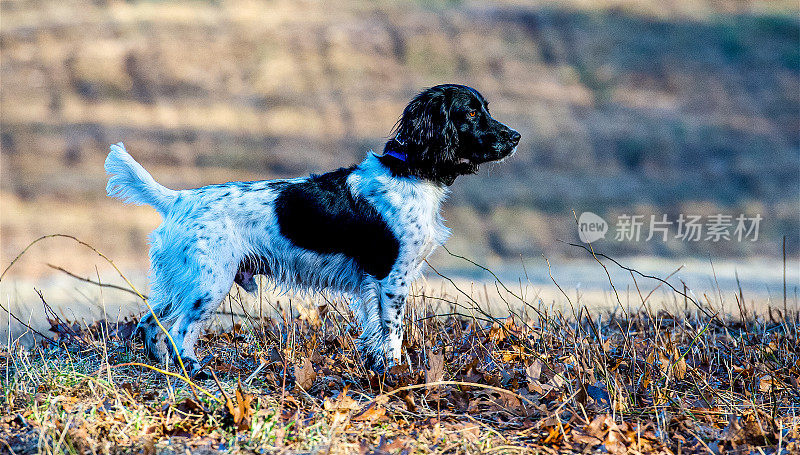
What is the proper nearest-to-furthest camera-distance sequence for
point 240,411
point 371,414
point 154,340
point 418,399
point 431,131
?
point 240,411
point 371,414
point 418,399
point 431,131
point 154,340

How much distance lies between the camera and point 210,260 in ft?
13.2

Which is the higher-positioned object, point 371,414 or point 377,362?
point 377,362

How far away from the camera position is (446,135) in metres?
4.09

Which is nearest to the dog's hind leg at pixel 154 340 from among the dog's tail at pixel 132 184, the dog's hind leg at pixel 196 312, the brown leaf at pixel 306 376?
the dog's hind leg at pixel 196 312

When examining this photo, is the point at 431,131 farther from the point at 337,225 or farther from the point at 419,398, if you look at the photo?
the point at 419,398

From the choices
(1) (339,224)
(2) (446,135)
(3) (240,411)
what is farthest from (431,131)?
(3) (240,411)

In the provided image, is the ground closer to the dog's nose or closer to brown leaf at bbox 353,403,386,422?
brown leaf at bbox 353,403,386,422

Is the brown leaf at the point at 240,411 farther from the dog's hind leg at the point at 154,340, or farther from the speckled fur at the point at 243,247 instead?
the dog's hind leg at the point at 154,340

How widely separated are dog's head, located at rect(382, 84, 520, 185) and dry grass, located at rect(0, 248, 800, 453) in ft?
3.24

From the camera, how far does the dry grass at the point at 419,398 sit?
3000 mm

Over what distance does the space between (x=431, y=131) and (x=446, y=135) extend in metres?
0.09

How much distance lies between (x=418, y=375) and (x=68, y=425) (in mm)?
1754

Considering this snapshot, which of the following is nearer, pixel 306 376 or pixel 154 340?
pixel 306 376

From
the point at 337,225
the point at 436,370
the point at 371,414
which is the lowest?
the point at 371,414
